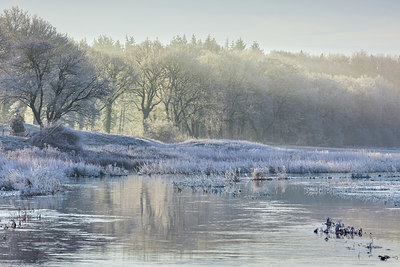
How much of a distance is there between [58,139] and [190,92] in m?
49.0

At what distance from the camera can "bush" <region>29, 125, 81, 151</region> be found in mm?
47969

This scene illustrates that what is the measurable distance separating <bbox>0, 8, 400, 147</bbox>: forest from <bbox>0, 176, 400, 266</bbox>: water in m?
38.6

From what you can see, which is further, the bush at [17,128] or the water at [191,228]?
the bush at [17,128]

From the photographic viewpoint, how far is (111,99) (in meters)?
98.0

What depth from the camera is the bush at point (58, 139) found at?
4797 centimetres

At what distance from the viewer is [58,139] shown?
48.6 m

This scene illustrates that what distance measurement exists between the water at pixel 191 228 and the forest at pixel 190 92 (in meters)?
38.6

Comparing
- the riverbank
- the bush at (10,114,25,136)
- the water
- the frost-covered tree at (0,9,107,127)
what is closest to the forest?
the frost-covered tree at (0,9,107,127)

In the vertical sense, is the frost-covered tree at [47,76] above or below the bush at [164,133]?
above

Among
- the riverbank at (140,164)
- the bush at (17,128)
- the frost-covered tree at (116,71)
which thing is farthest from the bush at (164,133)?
the bush at (17,128)

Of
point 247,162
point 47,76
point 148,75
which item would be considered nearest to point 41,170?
point 247,162

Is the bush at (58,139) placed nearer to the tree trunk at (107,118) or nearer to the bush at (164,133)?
the bush at (164,133)

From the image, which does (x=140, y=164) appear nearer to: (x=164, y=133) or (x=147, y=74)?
(x=164, y=133)

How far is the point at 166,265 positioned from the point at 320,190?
1795 cm
